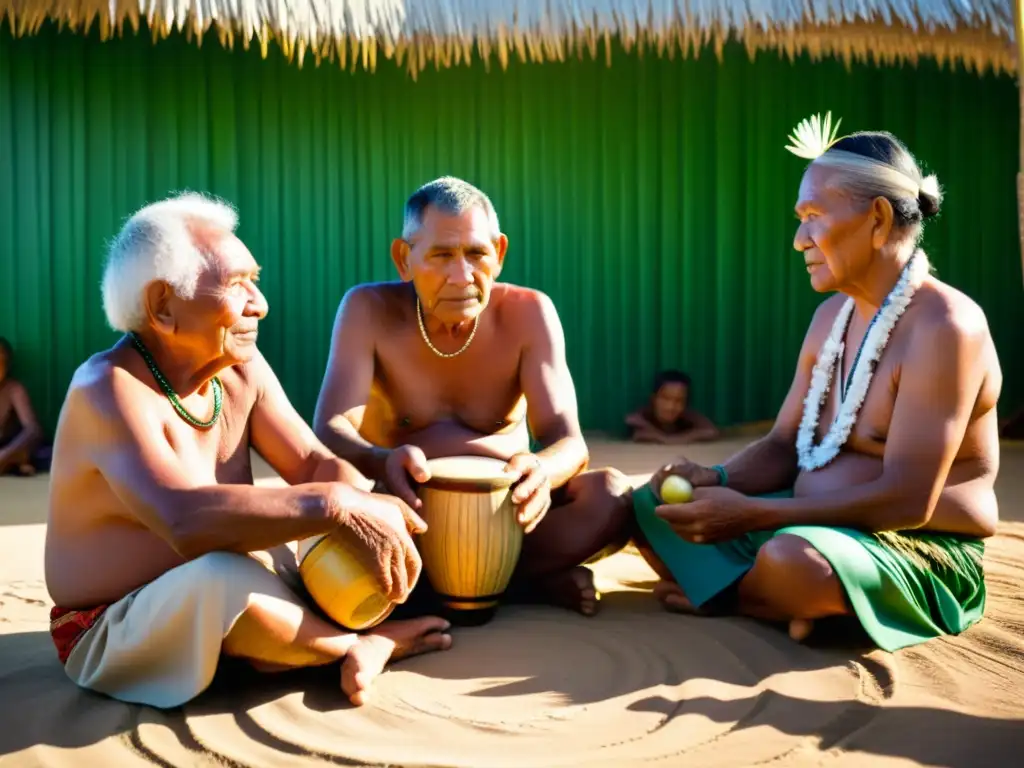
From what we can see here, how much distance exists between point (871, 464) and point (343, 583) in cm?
184

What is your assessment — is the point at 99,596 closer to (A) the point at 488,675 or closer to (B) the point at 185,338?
(B) the point at 185,338

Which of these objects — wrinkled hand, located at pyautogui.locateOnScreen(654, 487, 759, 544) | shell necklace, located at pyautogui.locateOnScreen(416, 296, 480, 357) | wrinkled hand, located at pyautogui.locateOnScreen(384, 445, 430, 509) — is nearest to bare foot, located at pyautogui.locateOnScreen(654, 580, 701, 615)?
wrinkled hand, located at pyautogui.locateOnScreen(654, 487, 759, 544)

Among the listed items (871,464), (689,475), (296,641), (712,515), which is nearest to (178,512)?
(296,641)

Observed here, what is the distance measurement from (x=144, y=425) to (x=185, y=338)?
309 mm

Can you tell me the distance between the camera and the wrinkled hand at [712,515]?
154 inches

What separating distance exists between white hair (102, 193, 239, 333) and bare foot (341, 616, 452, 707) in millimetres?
1162

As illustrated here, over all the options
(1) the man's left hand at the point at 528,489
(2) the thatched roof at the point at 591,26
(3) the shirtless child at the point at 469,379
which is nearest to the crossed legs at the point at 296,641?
(1) the man's left hand at the point at 528,489

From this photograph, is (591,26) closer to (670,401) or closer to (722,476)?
(670,401)

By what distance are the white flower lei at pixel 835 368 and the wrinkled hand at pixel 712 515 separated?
16.0 inches

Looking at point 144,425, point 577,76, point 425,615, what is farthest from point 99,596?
point 577,76

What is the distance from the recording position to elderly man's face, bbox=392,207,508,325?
4.24 m

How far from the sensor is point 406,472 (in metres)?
3.84

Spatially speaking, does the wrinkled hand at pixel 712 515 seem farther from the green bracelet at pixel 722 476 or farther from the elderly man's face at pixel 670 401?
the elderly man's face at pixel 670 401

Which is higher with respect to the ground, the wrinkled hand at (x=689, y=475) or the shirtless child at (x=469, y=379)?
the shirtless child at (x=469, y=379)
